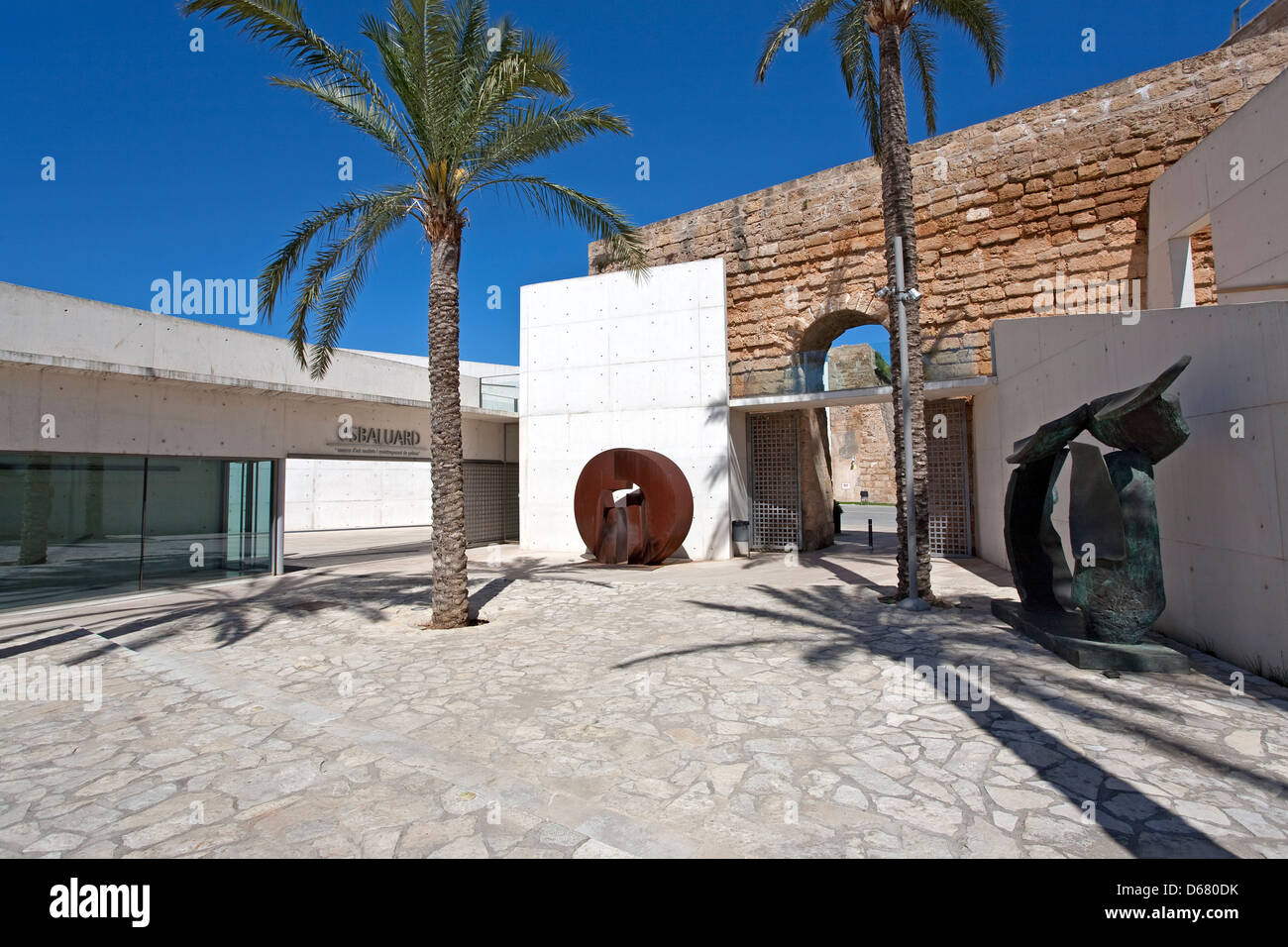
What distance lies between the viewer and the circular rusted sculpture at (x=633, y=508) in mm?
13250

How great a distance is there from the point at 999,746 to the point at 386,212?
889cm

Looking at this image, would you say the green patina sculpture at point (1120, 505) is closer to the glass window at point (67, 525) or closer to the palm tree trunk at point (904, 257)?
the palm tree trunk at point (904, 257)

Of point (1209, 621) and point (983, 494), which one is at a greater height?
point (983, 494)

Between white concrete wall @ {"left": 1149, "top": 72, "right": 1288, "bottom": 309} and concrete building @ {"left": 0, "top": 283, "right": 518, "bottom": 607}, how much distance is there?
52.3 feet

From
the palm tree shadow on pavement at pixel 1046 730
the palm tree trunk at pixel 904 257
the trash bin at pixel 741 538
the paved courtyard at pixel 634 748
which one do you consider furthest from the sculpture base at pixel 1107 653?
the trash bin at pixel 741 538

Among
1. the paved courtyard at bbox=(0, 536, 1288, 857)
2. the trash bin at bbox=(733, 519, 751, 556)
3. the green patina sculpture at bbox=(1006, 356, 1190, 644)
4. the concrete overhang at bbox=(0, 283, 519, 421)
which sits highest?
the concrete overhang at bbox=(0, 283, 519, 421)

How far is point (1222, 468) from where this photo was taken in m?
5.53

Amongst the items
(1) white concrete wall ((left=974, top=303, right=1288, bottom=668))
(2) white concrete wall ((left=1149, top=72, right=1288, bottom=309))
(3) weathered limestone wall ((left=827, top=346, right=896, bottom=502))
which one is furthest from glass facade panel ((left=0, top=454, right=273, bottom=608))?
(3) weathered limestone wall ((left=827, top=346, right=896, bottom=502))

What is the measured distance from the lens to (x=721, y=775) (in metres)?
3.70

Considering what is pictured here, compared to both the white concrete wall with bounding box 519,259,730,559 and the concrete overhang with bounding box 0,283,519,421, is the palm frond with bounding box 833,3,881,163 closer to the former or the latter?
the white concrete wall with bounding box 519,259,730,559

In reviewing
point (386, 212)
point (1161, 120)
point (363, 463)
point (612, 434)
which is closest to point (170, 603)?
point (386, 212)

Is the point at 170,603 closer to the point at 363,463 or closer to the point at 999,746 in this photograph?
the point at 999,746

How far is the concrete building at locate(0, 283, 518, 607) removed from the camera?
979cm

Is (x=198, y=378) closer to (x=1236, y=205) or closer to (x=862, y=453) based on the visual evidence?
(x=1236, y=205)
